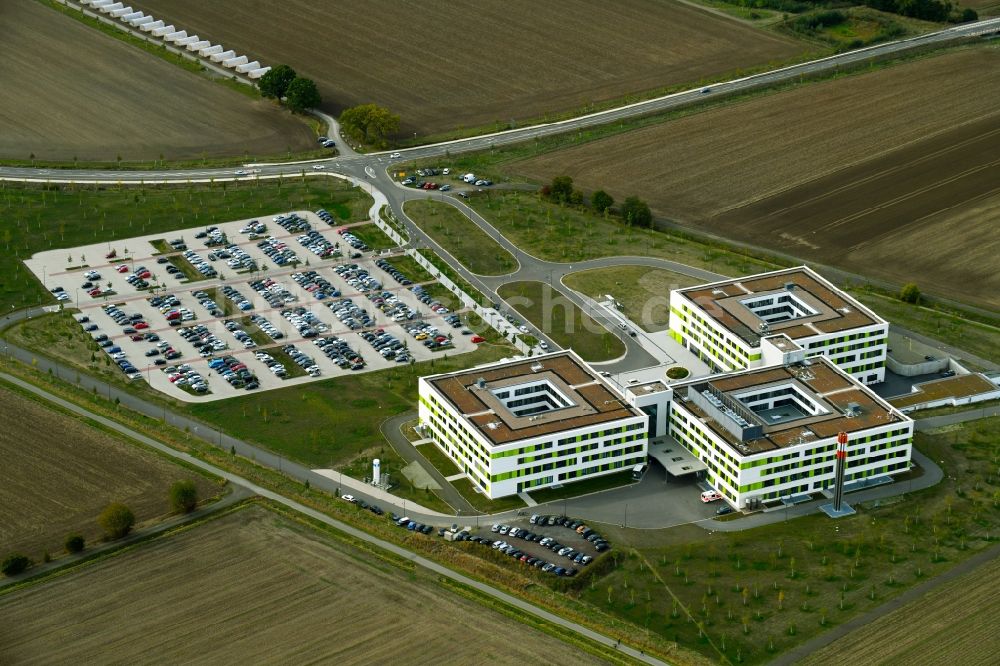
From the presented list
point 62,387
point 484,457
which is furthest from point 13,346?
point 484,457

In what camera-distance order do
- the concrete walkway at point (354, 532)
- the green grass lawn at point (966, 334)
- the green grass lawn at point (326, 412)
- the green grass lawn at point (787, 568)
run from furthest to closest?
the green grass lawn at point (966, 334), the green grass lawn at point (326, 412), the green grass lawn at point (787, 568), the concrete walkway at point (354, 532)

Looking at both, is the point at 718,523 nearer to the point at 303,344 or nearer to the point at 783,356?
the point at 783,356

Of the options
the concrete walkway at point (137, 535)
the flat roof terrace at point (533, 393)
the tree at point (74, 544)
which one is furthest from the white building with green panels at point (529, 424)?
the tree at point (74, 544)

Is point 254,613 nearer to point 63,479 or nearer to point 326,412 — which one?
point 63,479

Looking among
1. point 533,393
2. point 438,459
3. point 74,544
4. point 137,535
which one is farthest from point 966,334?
point 74,544

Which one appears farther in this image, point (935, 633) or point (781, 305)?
point (781, 305)

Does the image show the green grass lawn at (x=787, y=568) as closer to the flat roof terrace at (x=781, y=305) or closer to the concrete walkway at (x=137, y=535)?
the flat roof terrace at (x=781, y=305)

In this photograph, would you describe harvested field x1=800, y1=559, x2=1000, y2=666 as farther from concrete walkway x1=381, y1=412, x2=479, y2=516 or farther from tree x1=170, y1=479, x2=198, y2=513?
tree x1=170, y1=479, x2=198, y2=513
